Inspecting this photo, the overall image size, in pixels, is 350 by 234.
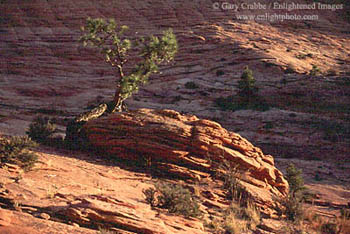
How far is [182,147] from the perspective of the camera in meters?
9.36

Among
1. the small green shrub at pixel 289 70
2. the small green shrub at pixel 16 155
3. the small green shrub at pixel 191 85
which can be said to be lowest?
the small green shrub at pixel 191 85

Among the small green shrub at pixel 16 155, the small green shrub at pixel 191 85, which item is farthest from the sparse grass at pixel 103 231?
the small green shrub at pixel 191 85

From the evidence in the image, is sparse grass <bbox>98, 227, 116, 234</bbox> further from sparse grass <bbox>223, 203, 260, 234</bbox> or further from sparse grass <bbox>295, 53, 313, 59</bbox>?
sparse grass <bbox>295, 53, 313, 59</bbox>

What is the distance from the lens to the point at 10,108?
2181 cm

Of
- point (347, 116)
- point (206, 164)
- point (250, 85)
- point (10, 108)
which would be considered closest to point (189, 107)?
point (250, 85)

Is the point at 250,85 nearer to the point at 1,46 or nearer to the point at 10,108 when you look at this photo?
the point at 10,108

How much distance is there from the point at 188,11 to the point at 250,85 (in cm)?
1737

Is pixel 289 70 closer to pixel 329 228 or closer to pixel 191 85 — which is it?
pixel 191 85

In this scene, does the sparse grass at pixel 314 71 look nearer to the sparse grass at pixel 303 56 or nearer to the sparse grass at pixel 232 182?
the sparse grass at pixel 303 56

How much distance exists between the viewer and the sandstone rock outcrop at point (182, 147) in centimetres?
916

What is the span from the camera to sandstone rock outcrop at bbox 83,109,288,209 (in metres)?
9.16

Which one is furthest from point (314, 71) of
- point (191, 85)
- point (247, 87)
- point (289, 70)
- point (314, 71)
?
point (191, 85)

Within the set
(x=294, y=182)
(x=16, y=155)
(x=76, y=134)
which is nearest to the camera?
(x=16, y=155)

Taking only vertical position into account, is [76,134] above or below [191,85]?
above
